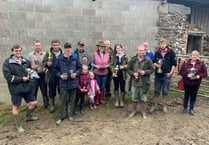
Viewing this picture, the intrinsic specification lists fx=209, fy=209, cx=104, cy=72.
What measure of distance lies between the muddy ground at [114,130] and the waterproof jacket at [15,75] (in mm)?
932

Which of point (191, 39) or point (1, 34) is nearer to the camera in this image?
point (1, 34)

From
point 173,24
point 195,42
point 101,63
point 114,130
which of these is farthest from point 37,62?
point 195,42

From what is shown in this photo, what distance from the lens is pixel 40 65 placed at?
5047mm

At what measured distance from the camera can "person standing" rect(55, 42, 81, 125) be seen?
15.3ft

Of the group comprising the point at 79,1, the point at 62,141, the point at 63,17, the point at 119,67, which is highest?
the point at 79,1

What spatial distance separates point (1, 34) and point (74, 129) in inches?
123

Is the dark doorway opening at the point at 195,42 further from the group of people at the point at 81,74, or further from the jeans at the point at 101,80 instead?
the jeans at the point at 101,80

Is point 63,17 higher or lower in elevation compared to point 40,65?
higher

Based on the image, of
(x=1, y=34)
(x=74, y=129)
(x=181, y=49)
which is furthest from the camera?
(x=181, y=49)

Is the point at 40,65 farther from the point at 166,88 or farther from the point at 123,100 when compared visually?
the point at 166,88

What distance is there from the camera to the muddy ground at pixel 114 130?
4047 mm

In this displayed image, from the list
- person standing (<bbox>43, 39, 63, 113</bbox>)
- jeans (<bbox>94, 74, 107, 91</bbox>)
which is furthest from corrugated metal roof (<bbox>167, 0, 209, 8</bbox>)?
person standing (<bbox>43, 39, 63, 113</bbox>)

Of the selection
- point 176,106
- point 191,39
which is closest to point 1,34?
point 176,106

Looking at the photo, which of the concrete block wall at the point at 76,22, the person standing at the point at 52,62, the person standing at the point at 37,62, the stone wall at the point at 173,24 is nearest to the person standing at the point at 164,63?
the concrete block wall at the point at 76,22
